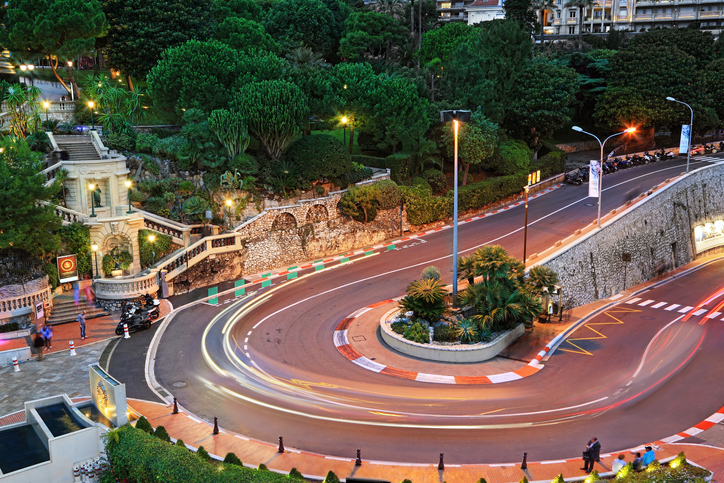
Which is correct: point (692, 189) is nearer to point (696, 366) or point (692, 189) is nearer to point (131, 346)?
point (696, 366)

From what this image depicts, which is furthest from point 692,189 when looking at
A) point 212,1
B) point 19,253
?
point 19,253

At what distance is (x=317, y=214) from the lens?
173 feet

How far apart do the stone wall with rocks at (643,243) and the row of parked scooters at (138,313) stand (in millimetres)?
26222

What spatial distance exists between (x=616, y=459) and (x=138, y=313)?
26551mm

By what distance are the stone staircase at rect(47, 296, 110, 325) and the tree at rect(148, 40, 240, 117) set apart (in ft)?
63.1

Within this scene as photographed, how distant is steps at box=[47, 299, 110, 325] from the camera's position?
39.3 m

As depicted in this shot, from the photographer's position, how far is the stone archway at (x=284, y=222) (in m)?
50.3

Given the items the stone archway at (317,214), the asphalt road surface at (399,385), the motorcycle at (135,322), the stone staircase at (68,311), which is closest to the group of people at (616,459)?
the asphalt road surface at (399,385)

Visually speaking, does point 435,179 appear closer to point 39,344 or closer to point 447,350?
point 447,350

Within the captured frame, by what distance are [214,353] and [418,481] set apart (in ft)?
52.6

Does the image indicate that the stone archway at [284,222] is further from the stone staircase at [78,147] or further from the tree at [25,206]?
the tree at [25,206]

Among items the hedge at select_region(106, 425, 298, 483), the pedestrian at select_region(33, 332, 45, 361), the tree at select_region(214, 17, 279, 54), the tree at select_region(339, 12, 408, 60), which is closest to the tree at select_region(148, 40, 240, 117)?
the tree at select_region(214, 17, 279, 54)

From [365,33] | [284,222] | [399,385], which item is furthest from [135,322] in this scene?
[365,33]

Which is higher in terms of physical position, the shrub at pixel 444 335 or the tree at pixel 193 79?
the tree at pixel 193 79
